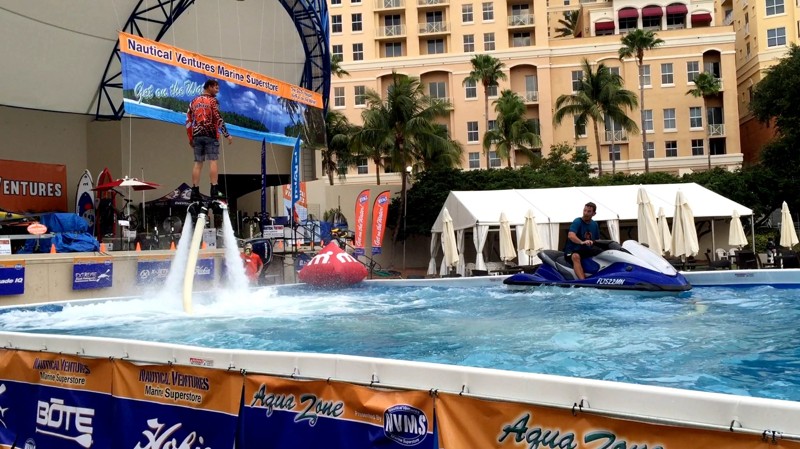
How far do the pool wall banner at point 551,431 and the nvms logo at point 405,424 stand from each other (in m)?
0.10

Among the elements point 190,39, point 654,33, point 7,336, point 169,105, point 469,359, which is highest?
point 654,33

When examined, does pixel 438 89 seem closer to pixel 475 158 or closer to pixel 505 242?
pixel 475 158

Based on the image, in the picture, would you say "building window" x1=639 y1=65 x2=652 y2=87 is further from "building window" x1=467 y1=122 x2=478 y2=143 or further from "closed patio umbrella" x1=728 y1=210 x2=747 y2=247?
"closed patio umbrella" x1=728 y1=210 x2=747 y2=247

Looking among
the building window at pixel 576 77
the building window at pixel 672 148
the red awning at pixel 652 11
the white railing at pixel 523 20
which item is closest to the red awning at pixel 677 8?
the red awning at pixel 652 11

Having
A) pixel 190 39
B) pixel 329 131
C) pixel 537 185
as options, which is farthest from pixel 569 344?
pixel 329 131

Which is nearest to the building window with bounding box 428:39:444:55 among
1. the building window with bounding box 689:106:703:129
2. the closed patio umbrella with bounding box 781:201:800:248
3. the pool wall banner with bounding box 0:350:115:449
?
the building window with bounding box 689:106:703:129

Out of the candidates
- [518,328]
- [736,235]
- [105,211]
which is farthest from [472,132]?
[518,328]

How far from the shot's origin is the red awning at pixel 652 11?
61.1 meters

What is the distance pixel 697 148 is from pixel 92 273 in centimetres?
5101

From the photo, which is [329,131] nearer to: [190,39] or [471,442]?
[190,39]

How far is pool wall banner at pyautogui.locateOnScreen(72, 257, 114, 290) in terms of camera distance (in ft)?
46.0

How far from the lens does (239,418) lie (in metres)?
3.91

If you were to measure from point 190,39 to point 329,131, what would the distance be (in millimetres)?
21289

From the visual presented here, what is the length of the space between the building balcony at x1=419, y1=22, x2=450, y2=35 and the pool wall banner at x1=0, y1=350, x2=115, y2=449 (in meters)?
57.5
